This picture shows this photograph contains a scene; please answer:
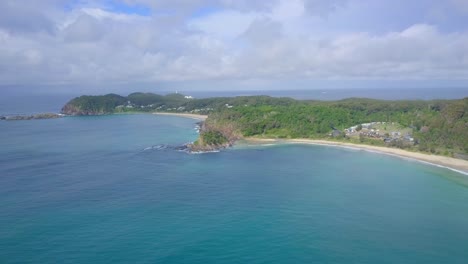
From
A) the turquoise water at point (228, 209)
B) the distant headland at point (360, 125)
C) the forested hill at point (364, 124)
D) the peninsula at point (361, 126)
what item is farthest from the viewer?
the forested hill at point (364, 124)

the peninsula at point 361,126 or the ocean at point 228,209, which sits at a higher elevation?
the peninsula at point 361,126

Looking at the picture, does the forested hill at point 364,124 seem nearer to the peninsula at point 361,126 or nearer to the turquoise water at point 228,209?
the peninsula at point 361,126

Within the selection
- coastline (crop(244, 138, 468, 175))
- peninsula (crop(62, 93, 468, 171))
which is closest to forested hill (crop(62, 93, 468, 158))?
peninsula (crop(62, 93, 468, 171))

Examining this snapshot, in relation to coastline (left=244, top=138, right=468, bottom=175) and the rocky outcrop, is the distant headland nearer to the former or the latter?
the rocky outcrop

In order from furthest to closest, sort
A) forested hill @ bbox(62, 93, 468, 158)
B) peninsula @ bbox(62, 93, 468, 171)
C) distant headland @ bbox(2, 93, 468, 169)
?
forested hill @ bbox(62, 93, 468, 158), distant headland @ bbox(2, 93, 468, 169), peninsula @ bbox(62, 93, 468, 171)

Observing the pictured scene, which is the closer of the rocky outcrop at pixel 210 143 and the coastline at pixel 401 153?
the coastline at pixel 401 153

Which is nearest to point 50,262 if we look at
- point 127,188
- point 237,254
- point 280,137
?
point 237,254

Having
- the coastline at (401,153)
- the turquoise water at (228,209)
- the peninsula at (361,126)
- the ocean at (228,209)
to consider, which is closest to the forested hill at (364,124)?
the peninsula at (361,126)
